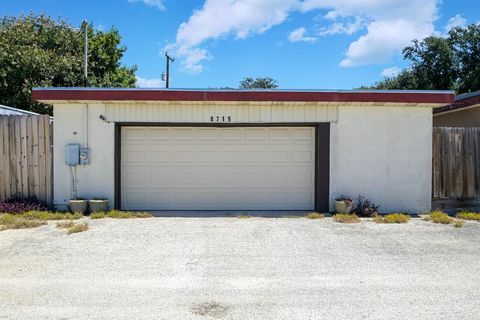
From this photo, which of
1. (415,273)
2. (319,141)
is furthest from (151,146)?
(415,273)

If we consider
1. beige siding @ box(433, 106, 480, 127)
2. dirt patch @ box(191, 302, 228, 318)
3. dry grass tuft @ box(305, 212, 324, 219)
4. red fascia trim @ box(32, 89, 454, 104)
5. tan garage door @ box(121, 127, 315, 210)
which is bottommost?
dirt patch @ box(191, 302, 228, 318)

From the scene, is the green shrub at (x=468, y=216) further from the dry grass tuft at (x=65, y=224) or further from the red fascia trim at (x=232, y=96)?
the dry grass tuft at (x=65, y=224)

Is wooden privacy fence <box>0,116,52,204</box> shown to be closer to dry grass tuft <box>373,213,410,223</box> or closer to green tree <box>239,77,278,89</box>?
dry grass tuft <box>373,213,410,223</box>

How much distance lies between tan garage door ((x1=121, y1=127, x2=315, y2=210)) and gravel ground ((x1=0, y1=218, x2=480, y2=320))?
2.19m

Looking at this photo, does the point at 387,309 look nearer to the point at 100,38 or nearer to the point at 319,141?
the point at 319,141

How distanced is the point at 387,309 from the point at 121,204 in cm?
780

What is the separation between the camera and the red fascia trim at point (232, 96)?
10211 mm

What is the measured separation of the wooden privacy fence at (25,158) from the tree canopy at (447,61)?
23.3 m

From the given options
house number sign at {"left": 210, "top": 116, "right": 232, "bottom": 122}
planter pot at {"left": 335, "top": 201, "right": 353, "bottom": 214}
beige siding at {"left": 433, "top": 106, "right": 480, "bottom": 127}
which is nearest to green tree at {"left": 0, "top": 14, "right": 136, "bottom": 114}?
house number sign at {"left": 210, "top": 116, "right": 232, "bottom": 122}

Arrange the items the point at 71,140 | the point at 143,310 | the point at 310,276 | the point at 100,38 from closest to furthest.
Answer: the point at 143,310 → the point at 310,276 → the point at 71,140 → the point at 100,38

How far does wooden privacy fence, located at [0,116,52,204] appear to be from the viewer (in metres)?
10.6

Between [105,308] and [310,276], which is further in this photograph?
A: [310,276]

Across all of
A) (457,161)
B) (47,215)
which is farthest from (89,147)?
(457,161)

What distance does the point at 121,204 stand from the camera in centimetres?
1094
